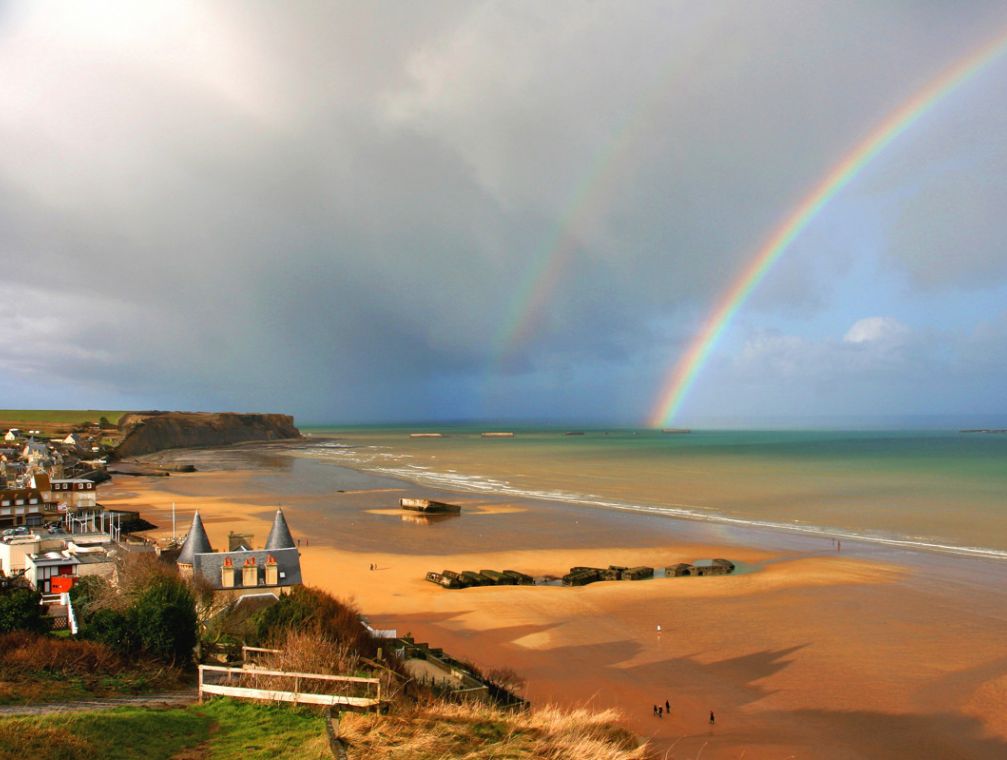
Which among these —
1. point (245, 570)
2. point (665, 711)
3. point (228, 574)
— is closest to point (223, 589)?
point (228, 574)

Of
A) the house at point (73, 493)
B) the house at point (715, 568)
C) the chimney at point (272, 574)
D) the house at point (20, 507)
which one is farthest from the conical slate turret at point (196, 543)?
the house at point (73, 493)

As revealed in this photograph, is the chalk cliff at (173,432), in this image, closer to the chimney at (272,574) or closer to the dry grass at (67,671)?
the chimney at (272,574)

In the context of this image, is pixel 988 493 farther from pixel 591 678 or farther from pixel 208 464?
pixel 208 464

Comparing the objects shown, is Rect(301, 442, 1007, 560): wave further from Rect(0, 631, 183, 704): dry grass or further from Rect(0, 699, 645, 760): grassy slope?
Rect(0, 631, 183, 704): dry grass

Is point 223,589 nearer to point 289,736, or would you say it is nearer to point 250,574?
point 250,574

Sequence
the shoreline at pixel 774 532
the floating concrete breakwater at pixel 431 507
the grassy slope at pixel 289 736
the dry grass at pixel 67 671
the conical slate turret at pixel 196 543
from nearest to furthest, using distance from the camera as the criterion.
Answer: the grassy slope at pixel 289 736
the dry grass at pixel 67 671
the conical slate turret at pixel 196 543
the shoreline at pixel 774 532
the floating concrete breakwater at pixel 431 507

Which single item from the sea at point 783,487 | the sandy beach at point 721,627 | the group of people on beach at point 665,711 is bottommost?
the sea at point 783,487

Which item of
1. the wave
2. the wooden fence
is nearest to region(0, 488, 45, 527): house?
the wooden fence

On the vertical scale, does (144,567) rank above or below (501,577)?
above

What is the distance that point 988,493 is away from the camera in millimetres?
66750

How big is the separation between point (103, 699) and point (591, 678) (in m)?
12.2

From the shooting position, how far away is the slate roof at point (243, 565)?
81.8 ft

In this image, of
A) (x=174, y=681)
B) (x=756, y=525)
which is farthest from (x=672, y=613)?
(x=756, y=525)

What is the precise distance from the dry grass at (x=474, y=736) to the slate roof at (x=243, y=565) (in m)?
13.6
